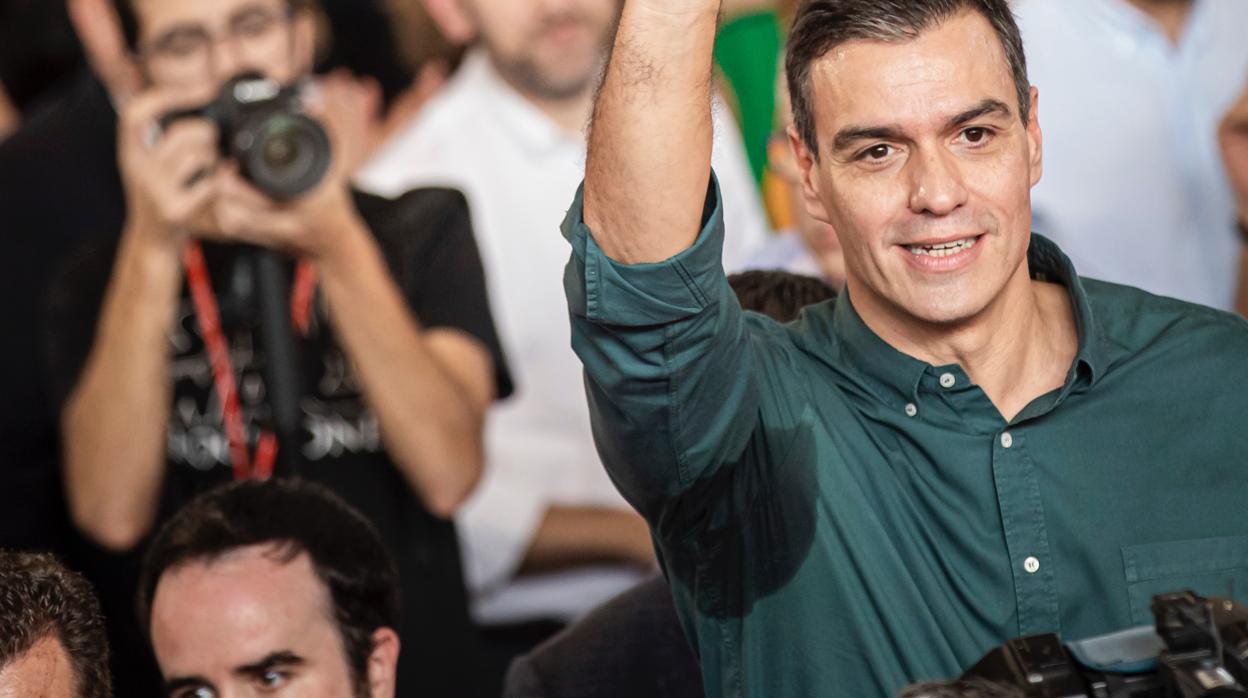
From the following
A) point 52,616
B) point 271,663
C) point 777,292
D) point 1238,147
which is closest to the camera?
point 52,616

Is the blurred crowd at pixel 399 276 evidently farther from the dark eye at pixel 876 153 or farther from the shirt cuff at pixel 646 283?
the shirt cuff at pixel 646 283

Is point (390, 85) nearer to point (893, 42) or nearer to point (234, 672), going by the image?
point (234, 672)

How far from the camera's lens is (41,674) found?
5.60 ft

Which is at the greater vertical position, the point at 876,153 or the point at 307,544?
the point at 876,153

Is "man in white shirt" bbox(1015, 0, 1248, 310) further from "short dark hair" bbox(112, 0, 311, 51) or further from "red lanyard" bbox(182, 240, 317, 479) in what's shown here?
"short dark hair" bbox(112, 0, 311, 51)

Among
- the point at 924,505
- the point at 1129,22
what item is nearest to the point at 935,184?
the point at 924,505

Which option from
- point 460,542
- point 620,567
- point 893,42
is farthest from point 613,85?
point 620,567

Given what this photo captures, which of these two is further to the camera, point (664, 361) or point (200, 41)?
point (200, 41)

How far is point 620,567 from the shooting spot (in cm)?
331

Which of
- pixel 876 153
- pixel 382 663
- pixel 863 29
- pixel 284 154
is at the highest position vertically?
pixel 284 154

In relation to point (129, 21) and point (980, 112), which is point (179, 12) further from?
point (980, 112)

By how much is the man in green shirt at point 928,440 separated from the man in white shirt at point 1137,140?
1.66 m

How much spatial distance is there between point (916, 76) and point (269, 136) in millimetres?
1390

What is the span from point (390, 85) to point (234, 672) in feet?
5.46
